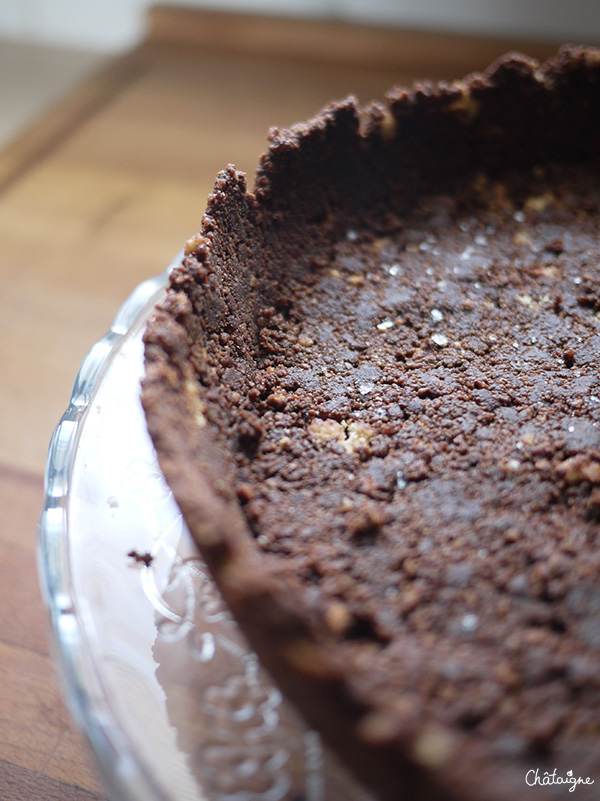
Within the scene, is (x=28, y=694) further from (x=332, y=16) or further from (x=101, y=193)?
(x=332, y=16)

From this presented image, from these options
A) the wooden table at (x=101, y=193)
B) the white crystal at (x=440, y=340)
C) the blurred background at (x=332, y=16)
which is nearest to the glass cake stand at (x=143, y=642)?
the wooden table at (x=101, y=193)

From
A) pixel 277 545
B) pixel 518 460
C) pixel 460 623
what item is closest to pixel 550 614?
pixel 460 623

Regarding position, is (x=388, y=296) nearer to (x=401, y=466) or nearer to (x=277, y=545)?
(x=401, y=466)

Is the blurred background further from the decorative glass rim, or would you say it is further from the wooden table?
the decorative glass rim

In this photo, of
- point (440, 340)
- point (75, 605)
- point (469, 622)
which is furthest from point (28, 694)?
point (440, 340)

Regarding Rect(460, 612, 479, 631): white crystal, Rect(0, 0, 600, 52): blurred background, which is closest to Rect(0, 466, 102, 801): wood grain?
Rect(460, 612, 479, 631): white crystal
